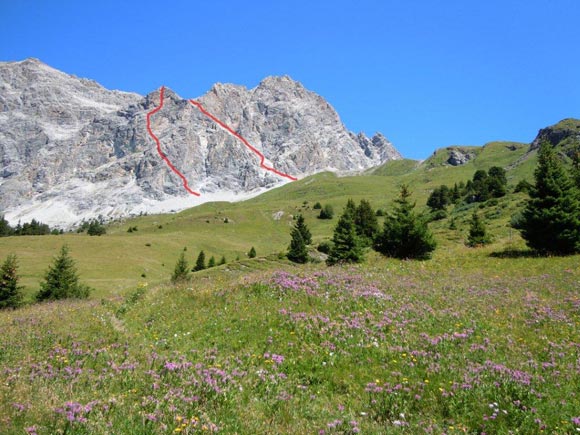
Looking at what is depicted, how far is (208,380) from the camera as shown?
8.12 meters

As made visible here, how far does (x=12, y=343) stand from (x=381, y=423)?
32.9ft

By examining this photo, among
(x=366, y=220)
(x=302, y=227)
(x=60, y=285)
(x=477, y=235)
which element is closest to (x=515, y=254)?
(x=477, y=235)

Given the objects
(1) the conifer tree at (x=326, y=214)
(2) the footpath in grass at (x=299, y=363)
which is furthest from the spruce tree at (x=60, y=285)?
(1) the conifer tree at (x=326, y=214)

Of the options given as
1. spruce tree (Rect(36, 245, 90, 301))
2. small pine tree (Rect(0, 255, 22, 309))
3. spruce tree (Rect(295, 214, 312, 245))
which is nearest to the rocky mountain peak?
spruce tree (Rect(295, 214, 312, 245))

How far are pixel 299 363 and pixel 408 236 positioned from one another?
27757 millimetres

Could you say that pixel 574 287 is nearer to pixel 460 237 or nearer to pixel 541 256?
pixel 541 256

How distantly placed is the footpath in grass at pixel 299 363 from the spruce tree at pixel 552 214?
1443 centimetres

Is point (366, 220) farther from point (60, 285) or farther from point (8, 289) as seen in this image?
point (8, 289)

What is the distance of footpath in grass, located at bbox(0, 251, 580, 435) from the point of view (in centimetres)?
691

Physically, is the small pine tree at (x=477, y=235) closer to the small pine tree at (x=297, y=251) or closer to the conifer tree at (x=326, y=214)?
the small pine tree at (x=297, y=251)

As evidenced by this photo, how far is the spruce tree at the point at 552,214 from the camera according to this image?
95.0ft

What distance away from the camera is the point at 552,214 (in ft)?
95.5

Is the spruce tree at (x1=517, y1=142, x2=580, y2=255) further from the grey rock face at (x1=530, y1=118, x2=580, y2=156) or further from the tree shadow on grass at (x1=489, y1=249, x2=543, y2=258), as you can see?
the grey rock face at (x1=530, y1=118, x2=580, y2=156)

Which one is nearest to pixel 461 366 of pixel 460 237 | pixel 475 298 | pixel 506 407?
pixel 506 407
